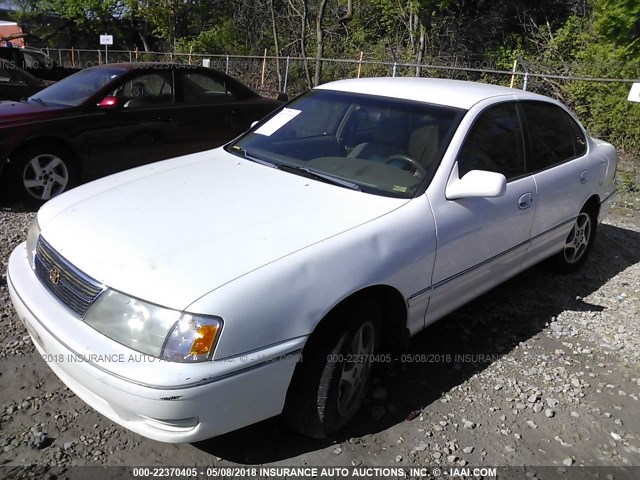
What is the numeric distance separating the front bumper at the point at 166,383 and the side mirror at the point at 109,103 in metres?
4.07

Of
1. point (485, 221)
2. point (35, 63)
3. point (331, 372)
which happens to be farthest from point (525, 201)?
point (35, 63)

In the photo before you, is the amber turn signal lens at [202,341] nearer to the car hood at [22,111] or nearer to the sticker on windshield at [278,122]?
the sticker on windshield at [278,122]

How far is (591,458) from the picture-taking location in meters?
2.74

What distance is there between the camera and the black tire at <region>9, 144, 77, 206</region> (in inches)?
217

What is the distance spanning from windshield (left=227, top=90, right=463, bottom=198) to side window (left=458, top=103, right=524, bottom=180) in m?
0.16

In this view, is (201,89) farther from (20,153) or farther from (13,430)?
(13,430)

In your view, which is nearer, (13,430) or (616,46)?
(13,430)

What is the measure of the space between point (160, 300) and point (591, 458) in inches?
86.7

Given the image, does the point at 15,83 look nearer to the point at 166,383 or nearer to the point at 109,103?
the point at 109,103

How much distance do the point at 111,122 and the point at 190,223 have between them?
13.1 ft

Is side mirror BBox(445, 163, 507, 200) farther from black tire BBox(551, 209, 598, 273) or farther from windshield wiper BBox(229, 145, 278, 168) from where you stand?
black tire BBox(551, 209, 598, 273)

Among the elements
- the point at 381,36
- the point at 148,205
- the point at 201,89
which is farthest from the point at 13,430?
the point at 381,36

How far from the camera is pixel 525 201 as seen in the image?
11.7 feet

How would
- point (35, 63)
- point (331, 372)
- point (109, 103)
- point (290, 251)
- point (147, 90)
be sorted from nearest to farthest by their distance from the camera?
point (290, 251)
point (331, 372)
point (109, 103)
point (147, 90)
point (35, 63)
